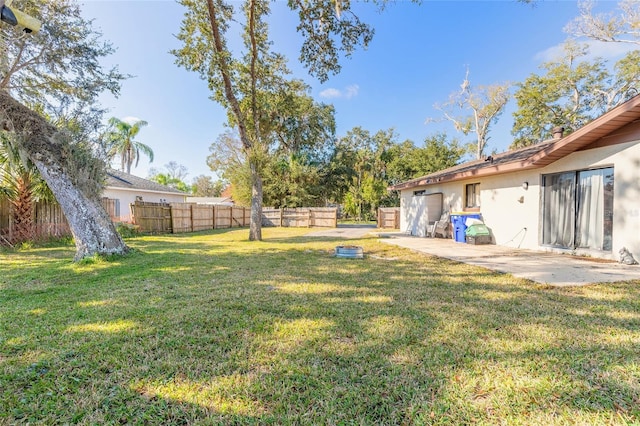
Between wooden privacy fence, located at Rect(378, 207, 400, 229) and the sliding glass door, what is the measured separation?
10.1 m

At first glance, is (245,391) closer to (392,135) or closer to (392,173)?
(392,173)

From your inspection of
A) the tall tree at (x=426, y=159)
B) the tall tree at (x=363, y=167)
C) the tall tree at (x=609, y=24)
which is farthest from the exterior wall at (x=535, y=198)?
the tall tree at (x=426, y=159)

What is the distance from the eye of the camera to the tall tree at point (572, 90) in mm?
17375

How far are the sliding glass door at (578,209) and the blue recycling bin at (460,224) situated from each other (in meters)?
2.23

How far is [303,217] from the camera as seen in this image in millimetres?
19578

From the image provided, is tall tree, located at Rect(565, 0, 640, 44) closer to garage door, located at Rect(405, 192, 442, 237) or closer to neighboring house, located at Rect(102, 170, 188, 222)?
garage door, located at Rect(405, 192, 442, 237)

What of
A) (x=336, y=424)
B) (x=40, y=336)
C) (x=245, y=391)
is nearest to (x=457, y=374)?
(x=336, y=424)

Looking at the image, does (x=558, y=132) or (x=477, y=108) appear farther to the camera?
(x=477, y=108)

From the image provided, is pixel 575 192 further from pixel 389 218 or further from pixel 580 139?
pixel 389 218

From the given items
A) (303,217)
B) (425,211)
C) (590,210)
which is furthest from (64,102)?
(303,217)

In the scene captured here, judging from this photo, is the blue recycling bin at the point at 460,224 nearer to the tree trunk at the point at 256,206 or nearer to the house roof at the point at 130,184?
the tree trunk at the point at 256,206

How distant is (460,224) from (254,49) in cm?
952

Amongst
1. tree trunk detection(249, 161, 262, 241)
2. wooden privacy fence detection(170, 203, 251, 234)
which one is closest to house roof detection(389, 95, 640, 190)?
tree trunk detection(249, 161, 262, 241)

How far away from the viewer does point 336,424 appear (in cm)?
157
